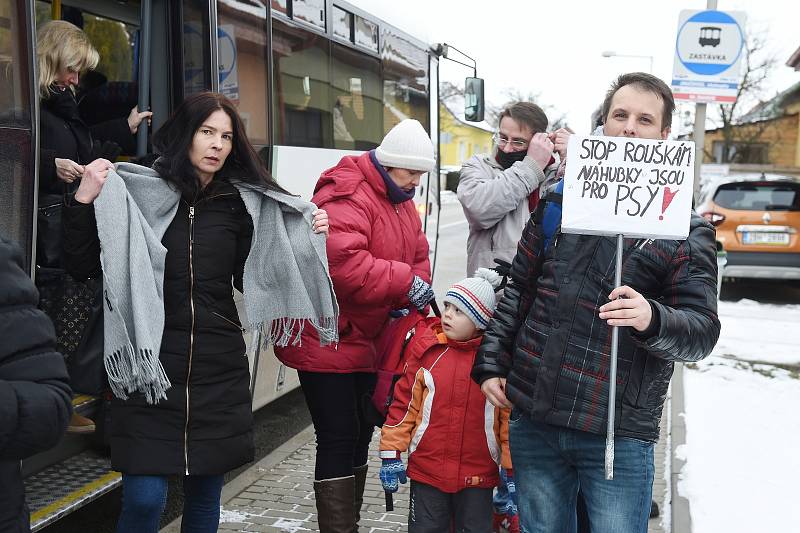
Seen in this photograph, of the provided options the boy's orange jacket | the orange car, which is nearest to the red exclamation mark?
the boy's orange jacket

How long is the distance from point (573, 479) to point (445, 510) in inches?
33.6

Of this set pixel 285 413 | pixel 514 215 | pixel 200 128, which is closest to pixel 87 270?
pixel 200 128

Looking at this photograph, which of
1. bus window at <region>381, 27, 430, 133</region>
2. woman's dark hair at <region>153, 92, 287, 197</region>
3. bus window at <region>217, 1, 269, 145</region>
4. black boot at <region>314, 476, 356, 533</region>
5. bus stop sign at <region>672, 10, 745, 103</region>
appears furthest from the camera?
bus stop sign at <region>672, 10, 745, 103</region>

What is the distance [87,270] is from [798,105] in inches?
1845

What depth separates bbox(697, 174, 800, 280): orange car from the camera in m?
12.1

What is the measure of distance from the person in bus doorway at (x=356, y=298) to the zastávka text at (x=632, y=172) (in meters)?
1.16

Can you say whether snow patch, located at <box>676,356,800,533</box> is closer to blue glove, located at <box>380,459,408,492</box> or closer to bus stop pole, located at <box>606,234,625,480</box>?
blue glove, located at <box>380,459,408,492</box>

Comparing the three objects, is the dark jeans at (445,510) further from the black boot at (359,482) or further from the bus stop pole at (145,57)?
the bus stop pole at (145,57)

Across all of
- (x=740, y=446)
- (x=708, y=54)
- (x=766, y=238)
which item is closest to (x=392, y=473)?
(x=740, y=446)

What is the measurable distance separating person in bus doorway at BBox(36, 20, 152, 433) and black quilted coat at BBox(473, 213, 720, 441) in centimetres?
198

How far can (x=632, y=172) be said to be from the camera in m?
2.64

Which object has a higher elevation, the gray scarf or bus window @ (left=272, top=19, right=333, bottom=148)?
bus window @ (left=272, top=19, right=333, bottom=148)

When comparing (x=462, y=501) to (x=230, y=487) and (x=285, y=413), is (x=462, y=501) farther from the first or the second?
(x=285, y=413)

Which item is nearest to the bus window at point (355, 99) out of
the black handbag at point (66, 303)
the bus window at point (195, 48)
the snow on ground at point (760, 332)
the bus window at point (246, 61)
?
the bus window at point (246, 61)
